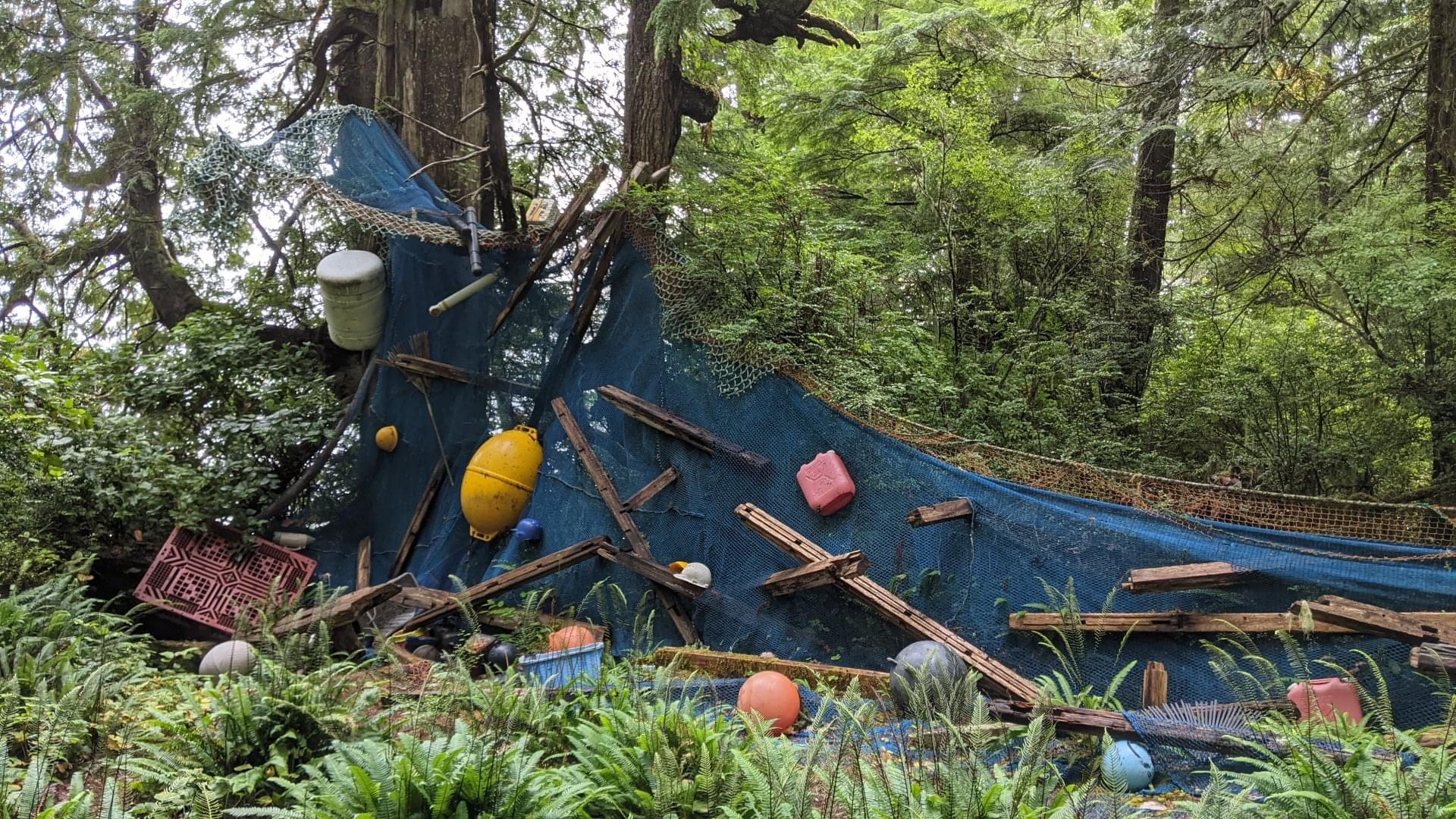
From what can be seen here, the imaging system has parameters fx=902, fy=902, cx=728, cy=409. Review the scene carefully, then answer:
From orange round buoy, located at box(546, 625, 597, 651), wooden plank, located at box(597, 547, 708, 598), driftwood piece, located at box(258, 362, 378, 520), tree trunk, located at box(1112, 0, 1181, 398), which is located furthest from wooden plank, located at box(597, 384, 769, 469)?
tree trunk, located at box(1112, 0, 1181, 398)

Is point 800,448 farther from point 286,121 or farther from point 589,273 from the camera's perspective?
point 286,121

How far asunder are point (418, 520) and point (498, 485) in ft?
3.98

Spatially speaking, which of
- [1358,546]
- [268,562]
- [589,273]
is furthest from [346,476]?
[1358,546]

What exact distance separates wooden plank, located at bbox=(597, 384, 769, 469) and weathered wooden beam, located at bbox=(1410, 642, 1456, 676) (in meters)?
3.67

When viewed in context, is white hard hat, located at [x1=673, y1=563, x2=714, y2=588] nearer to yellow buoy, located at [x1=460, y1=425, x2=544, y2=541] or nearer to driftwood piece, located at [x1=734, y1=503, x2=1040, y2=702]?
driftwood piece, located at [x1=734, y1=503, x2=1040, y2=702]

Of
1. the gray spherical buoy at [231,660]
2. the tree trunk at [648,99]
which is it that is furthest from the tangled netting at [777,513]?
the gray spherical buoy at [231,660]

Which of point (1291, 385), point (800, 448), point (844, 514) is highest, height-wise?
point (1291, 385)

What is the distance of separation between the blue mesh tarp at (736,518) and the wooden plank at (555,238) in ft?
0.37

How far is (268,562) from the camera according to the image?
7.86m

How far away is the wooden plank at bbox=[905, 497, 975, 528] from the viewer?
5480mm

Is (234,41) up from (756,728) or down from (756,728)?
up

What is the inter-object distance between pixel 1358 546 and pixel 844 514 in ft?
9.12

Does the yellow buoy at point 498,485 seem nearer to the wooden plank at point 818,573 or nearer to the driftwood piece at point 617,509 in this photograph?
the driftwood piece at point 617,509

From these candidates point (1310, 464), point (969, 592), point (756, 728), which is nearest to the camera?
point (756, 728)
